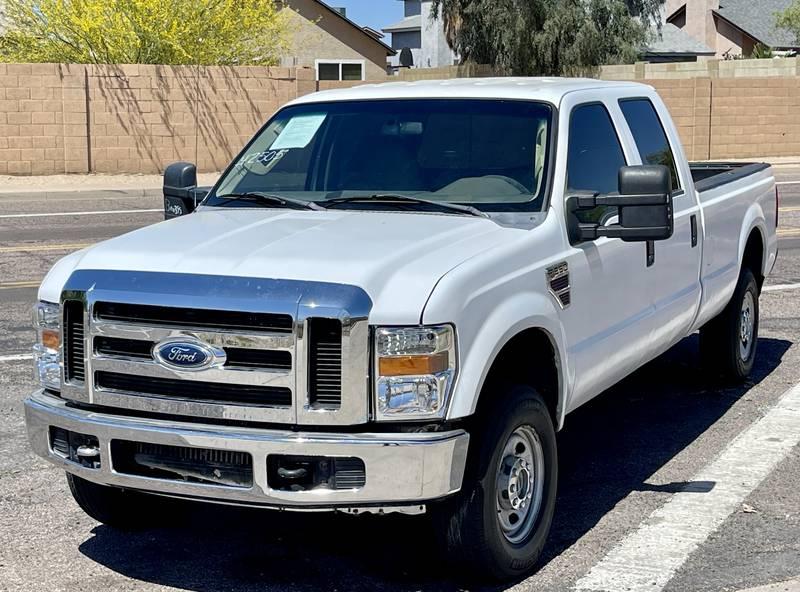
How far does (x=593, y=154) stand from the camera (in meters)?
5.91

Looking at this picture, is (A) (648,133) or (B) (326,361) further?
→ (A) (648,133)

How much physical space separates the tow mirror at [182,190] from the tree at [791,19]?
185 feet

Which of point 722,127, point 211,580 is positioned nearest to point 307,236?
point 211,580

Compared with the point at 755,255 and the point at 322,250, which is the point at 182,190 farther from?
the point at 755,255

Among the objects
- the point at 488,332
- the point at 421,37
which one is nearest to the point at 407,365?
the point at 488,332

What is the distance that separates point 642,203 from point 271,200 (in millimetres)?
1683

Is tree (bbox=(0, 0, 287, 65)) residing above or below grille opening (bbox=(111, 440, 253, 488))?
above

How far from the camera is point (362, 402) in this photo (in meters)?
4.23

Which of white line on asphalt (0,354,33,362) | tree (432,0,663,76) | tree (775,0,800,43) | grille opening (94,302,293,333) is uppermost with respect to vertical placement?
tree (775,0,800,43)

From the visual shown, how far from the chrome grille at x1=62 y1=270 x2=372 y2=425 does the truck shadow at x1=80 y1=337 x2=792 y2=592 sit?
0.81 meters

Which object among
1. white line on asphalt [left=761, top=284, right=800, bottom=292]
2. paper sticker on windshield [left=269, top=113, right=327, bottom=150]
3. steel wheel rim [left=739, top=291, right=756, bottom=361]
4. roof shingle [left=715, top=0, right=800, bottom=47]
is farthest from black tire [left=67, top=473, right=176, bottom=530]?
roof shingle [left=715, top=0, right=800, bottom=47]

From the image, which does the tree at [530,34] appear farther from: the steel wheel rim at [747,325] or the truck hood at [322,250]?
the truck hood at [322,250]

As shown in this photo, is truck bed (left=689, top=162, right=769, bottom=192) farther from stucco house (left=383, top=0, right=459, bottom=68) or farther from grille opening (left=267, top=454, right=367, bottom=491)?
stucco house (left=383, top=0, right=459, bottom=68)

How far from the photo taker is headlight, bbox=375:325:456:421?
4.24 metres
